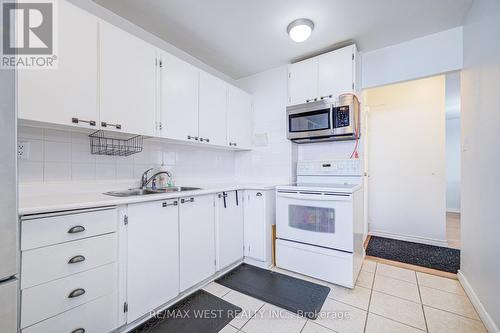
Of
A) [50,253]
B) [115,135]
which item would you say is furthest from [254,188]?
[50,253]

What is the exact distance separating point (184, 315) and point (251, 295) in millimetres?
568

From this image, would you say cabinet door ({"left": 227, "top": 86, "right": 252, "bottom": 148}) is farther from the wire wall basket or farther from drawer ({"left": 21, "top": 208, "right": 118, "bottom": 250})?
drawer ({"left": 21, "top": 208, "right": 118, "bottom": 250})

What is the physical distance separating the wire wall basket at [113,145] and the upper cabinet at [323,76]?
1.82 metres

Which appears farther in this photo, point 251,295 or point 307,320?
point 251,295

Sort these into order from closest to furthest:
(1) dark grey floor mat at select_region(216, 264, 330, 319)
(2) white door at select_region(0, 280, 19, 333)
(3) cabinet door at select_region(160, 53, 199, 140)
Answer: (2) white door at select_region(0, 280, 19, 333) → (1) dark grey floor mat at select_region(216, 264, 330, 319) → (3) cabinet door at select_region(160, 53, 199, 140)

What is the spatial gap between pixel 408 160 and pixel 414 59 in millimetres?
1623

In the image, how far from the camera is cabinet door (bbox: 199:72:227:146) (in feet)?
7.47

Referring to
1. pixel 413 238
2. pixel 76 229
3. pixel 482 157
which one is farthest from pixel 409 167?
pixel 76 229

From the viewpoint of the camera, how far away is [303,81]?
8.39 ft

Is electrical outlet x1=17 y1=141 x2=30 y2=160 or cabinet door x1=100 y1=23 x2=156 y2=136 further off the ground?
cabinet door x1=100 y1=23 x2=156 y2=136

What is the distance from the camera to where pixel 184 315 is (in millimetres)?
1582

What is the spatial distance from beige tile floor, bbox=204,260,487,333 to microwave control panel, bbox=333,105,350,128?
159cm

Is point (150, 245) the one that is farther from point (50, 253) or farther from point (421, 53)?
point (421, 53)

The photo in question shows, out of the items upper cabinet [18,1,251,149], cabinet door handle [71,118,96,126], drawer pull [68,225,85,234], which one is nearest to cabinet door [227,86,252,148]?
upper cabinet [18,1,251,149]
